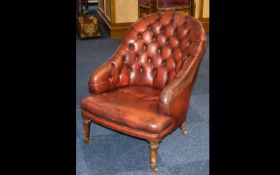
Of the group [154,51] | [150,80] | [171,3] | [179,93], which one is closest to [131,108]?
[179,93]

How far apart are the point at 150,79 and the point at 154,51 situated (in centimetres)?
25

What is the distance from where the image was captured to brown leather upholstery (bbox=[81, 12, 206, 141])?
2.46 metres

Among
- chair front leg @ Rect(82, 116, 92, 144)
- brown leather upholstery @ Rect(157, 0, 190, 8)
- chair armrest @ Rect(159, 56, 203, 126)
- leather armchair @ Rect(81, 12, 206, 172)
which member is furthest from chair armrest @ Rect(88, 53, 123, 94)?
brown leather upholstery @ Rect(157, 0, 190, 8)

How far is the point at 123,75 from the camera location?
9.77ft

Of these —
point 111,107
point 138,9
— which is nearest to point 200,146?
point 111,107

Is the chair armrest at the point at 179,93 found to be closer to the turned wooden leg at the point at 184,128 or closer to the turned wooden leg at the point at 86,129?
the turned wooden leg at the point at 184,128

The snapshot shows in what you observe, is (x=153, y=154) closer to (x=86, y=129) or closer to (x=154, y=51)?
(x=86, y=129)

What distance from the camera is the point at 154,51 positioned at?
298 cm

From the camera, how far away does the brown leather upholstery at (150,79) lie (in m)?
2.46

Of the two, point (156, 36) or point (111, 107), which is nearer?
point (111, 107)

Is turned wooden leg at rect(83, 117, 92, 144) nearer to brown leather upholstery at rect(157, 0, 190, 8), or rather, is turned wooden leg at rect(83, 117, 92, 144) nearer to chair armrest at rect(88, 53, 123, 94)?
chair armrest at rect(88, 53, 123, 94)
